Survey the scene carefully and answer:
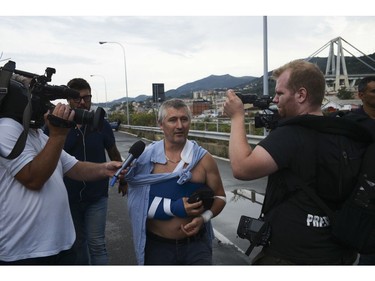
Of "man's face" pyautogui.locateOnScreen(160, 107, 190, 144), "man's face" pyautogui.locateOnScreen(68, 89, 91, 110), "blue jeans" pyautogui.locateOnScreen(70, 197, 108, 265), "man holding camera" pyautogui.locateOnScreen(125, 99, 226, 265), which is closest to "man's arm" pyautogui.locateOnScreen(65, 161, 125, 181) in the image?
"man holding camera" pyautogui.locateOnScreen(125, 99, 226, 265)

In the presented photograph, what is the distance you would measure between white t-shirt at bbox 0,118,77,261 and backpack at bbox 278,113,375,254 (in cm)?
134

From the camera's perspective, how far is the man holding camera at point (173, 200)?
7.98 feet

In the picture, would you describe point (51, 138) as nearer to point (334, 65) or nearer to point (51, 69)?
point (51, 69)

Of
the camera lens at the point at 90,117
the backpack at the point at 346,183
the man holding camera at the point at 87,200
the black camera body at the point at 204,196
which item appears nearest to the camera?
the backpack at the point at 346,183

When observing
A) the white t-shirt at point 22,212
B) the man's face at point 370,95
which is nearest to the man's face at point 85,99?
the white t-shirt at point 22,212

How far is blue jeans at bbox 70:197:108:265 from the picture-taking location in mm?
3422

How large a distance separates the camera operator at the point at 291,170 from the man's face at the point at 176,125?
2.12 feet

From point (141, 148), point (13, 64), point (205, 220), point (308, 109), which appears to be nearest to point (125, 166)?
point (141, 148)

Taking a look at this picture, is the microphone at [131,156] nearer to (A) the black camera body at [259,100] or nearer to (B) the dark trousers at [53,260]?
(B) the dark trousers at [53,260]

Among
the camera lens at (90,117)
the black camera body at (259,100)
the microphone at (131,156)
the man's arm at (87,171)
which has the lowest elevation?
the man's arm at (87,171)

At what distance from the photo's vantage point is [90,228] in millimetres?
3457

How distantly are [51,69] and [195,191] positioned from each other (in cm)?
119

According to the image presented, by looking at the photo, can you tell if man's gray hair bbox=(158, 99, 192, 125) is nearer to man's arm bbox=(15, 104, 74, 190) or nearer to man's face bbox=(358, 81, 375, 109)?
man's arm bbox=(15, 104, 74, 190)

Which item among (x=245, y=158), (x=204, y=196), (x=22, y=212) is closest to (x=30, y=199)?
(x=22, y=212)
